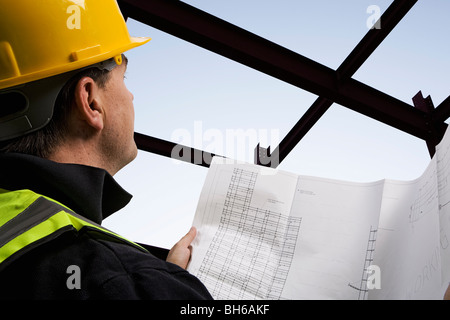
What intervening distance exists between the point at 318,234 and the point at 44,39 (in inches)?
43.8

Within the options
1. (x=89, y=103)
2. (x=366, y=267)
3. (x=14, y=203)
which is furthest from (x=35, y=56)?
(x=366, y=267)

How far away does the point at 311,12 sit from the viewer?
336cm

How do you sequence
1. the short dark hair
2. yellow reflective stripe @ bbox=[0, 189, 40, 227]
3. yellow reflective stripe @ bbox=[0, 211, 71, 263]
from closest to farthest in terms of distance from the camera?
1. yellow reflective stripe @ bbox=[0, 211, 71, 263]
2. yellow reflective stripe @ bbox=[0, 189, 40, 227]
3. the short dark hair

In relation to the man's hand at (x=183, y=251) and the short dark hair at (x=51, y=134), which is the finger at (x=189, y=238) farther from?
the short dark hair at (x=51, y=134)

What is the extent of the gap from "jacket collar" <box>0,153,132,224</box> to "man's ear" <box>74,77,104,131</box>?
0.20 metres

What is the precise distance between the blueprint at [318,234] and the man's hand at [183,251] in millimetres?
24

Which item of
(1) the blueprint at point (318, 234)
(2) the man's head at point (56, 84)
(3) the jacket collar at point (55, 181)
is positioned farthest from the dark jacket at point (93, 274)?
(2) the man's head at point (56, 84)

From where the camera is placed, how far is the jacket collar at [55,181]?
0.98 metres

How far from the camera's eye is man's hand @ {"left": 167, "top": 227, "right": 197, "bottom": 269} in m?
1.24

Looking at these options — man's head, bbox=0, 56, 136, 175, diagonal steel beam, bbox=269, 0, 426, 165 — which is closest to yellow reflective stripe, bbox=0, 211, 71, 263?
man's head, bbox=0, 56, 136, 175

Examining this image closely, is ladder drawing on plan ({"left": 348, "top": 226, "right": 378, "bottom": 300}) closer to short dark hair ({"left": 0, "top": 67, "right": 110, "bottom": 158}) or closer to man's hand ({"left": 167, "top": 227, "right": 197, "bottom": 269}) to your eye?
man's hand ({"left": 167, "top": 227, "right": 197, "bottom": 269})

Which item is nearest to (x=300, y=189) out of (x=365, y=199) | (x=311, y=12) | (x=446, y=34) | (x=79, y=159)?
(x=365, y=199)

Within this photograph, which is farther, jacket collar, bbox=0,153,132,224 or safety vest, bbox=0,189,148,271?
jacket collar, bbox=0,153,132,224
